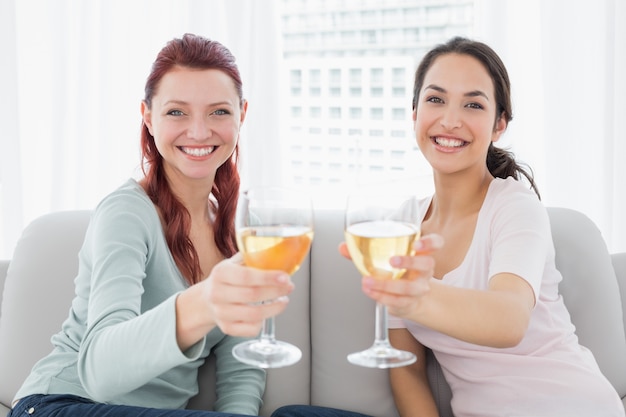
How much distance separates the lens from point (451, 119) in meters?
1.81

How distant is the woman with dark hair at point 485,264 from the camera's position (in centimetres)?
166

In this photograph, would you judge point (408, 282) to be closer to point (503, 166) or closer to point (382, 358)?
point (382, 358)

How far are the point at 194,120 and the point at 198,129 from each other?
0.03m

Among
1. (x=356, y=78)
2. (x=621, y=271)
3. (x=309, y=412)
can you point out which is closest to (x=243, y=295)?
(x=309, y=412)

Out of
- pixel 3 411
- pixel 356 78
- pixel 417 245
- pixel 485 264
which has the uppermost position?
pixel 356 78

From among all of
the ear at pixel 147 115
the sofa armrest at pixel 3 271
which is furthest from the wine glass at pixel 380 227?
the sofa armrest at pixel 3 271

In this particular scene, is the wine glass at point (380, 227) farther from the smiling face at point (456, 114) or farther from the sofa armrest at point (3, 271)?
the sofa armrest at point (3, 271)

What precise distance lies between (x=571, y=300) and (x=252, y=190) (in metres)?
1.26

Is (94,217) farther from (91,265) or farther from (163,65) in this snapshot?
(163,65)

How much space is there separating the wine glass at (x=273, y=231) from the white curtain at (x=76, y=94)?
211 centimetres

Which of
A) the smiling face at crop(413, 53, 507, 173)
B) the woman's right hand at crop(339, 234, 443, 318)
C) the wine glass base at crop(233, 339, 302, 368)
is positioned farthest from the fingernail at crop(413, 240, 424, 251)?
the smiling face at crop(413, 53, 507, 173)

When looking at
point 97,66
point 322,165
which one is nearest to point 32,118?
point 97,66

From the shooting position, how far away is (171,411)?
158 centimetres

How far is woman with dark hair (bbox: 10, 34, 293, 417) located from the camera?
139cm
